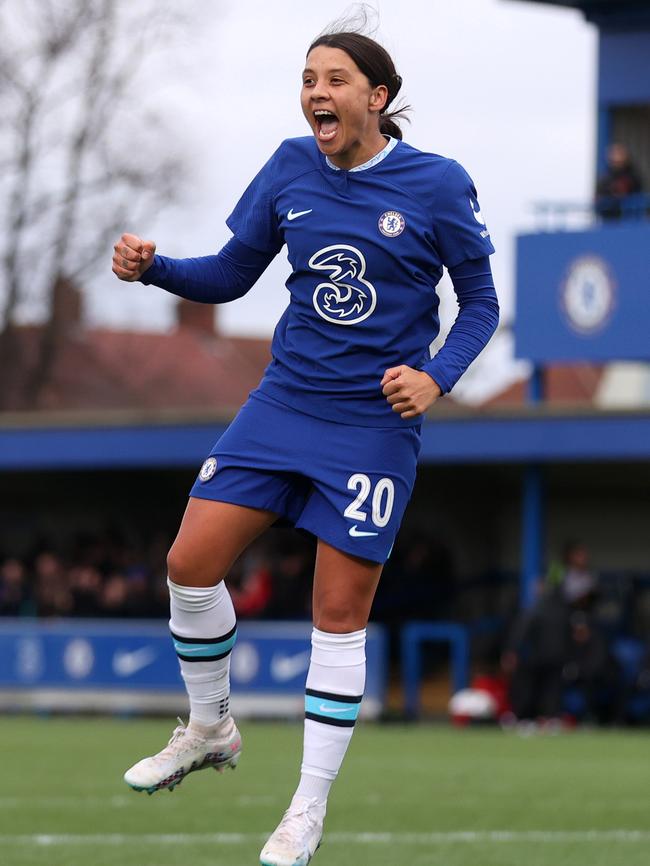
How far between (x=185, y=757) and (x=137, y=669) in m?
14.2

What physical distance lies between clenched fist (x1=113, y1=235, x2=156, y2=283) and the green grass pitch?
93.1 inches

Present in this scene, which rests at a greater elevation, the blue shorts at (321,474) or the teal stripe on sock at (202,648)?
the blue shorts at (321,474)

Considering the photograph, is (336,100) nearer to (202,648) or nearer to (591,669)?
(202,648)

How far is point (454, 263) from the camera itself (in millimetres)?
6051

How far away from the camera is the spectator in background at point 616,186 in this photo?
23.3 meters

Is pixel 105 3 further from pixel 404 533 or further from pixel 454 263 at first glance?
pixel 454 263

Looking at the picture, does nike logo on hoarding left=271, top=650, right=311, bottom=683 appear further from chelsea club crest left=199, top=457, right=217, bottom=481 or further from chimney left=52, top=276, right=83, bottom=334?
chimney left=52, top=276, right=83, bottom=334

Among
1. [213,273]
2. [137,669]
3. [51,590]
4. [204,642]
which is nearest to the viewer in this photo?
[204,642]

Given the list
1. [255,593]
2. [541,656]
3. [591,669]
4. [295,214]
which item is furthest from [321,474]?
[255,593]

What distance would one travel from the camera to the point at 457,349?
19.9 feet

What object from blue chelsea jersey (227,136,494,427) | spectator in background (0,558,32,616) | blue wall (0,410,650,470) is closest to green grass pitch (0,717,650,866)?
blue chelsea jersey (227,136,494,427)

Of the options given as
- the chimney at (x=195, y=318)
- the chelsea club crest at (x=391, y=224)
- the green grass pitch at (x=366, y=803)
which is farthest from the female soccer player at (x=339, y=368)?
the chimney at (x=195, y=318)

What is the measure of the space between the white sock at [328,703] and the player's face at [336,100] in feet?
5.18

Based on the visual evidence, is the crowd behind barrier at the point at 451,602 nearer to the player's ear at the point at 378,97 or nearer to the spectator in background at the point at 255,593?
the spectator in background at the point at 255,593
